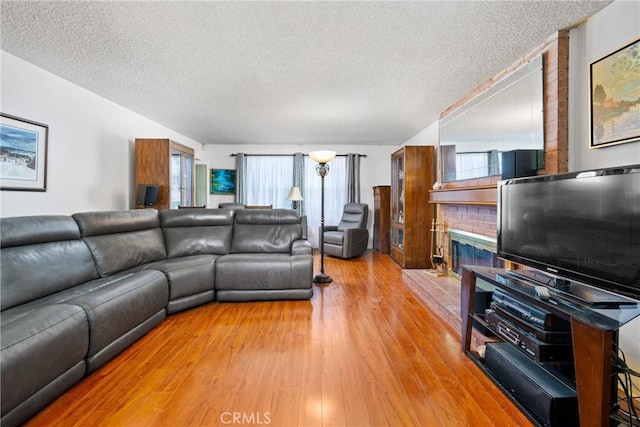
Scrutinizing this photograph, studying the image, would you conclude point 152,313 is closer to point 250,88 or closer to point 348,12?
point 250,88

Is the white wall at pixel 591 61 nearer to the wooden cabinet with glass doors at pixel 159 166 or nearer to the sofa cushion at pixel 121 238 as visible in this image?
the sofa cushion at pixel 121 238

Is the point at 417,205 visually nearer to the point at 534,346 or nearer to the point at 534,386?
the point at 534,346

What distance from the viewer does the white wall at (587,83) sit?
1.55 metres

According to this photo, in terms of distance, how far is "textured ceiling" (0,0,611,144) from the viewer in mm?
1730

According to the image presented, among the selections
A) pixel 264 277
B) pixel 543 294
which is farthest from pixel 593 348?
pixel 264 277

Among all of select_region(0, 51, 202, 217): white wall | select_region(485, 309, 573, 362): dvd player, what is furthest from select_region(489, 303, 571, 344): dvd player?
select_region(0, 51, 202, 217): white wall

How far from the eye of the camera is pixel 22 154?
2.40m

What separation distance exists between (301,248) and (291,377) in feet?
5.48

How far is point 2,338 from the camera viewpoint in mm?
1218

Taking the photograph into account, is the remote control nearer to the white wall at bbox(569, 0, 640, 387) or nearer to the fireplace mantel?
the white wall at bbox(569, 0, 640, 387)

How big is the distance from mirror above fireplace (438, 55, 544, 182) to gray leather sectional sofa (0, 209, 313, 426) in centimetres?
205

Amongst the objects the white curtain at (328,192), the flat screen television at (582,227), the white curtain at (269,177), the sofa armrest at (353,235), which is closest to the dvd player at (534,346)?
the flat screen television at (582,227)

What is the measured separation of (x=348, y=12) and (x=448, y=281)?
9.44 ft

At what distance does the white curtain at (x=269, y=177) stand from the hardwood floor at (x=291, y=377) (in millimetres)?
3671
